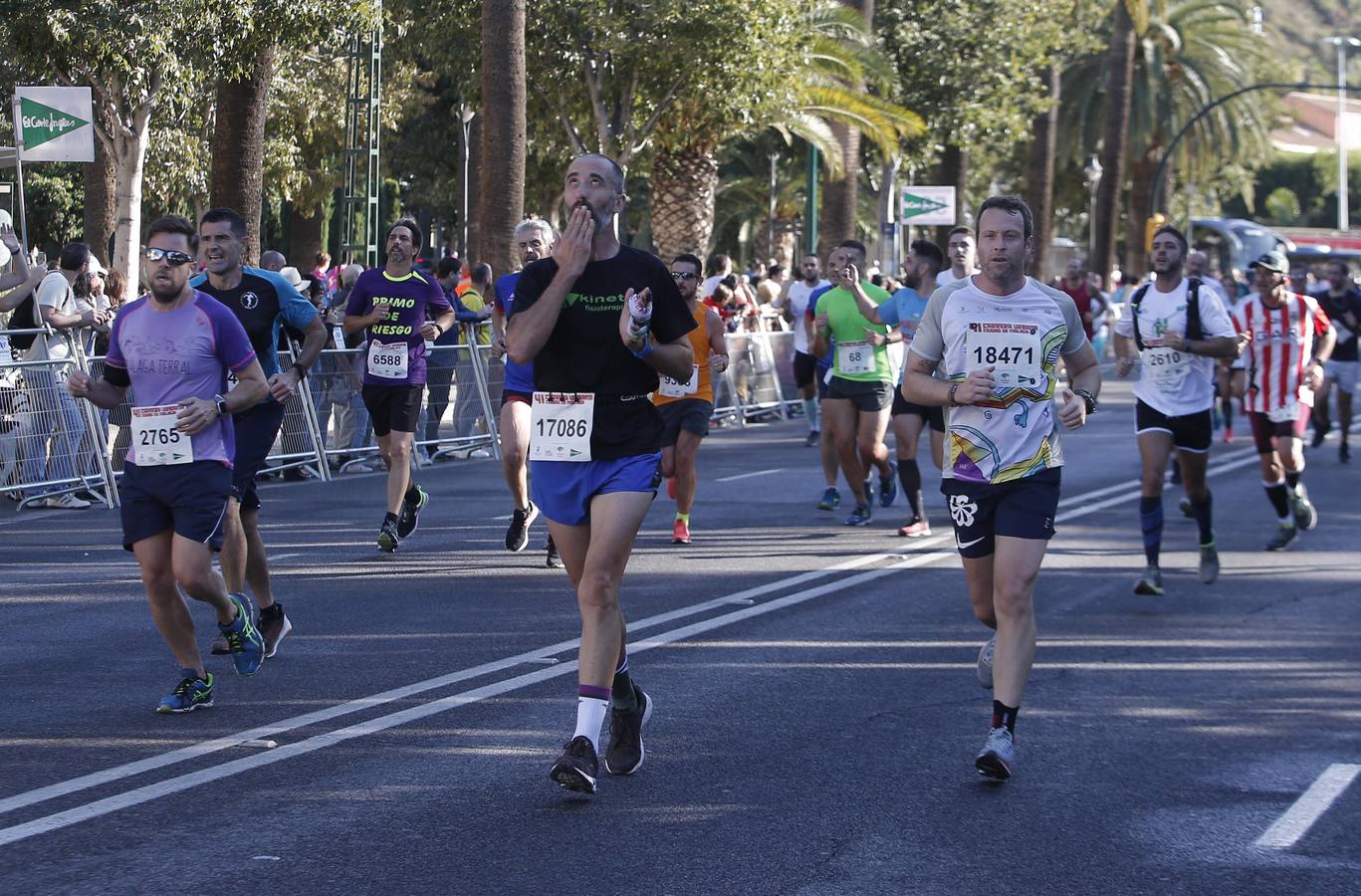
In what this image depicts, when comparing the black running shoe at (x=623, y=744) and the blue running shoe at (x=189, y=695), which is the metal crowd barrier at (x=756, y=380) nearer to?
the blue running shoe at (x=189, y=695)

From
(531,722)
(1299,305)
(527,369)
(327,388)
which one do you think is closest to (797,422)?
(327,388)

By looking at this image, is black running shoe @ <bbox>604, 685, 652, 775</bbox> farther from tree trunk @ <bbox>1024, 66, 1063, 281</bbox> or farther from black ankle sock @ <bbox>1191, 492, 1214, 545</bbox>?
tree trunk @ <bbox>1024, 66, 1063, 281</bbox>

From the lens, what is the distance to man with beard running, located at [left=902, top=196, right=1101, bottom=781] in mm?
6414

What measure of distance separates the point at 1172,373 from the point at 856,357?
108 inches

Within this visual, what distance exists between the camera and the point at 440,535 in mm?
12891

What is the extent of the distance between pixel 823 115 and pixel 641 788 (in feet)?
93.0

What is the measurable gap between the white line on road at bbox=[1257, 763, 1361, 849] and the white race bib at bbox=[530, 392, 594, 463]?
240 cm

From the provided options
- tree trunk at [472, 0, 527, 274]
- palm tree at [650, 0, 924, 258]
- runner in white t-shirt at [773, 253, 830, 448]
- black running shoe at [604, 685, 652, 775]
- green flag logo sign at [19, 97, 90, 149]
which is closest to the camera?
black running shoe at [604, 685, 652, 775]

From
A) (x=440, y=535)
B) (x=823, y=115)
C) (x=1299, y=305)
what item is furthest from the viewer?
(x=823, y=115)

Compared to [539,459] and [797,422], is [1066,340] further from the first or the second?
[797,422]

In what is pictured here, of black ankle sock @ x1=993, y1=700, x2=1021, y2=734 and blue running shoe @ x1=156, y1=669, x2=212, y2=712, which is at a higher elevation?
black ankle sock @ x1=993, y1=700, x2=1021, y2=734

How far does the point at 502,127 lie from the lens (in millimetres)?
21672

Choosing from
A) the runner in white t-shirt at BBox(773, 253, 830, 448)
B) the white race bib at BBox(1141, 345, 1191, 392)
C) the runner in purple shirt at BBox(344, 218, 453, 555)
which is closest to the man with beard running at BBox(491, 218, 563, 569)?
the runner in purple shirt at BBox(344, 218, 453, 555)

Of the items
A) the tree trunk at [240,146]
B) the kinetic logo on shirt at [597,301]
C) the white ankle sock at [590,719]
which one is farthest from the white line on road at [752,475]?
the white ankle sock at [590,719]
